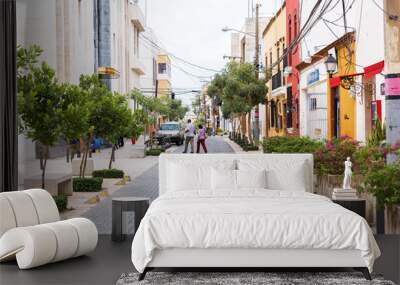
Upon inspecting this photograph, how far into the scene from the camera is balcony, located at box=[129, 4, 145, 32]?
377 inches

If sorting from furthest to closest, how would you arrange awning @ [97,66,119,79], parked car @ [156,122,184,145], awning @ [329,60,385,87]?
awning @ [97,66,119,79] < parked car @ [156,122,184,145] < awning @ [329,60,385,87]

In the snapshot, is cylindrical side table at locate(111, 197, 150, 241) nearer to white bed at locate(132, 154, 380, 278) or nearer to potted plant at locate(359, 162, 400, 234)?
white bed at locate(132, 154, 380, 278)

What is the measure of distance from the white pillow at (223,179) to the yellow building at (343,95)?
238 cm

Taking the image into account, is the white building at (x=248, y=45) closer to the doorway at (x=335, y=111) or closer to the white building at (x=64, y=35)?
the doorway at (x=335, y=111)

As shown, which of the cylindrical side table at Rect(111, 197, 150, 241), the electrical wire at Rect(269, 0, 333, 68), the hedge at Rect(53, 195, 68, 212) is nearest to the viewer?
the cylindrical side table at Rect(111, 197, 150, 241)

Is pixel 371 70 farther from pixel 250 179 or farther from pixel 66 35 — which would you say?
pixel 66 35

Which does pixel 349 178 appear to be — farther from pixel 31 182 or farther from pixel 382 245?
pixel 31 182

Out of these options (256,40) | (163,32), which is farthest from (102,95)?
(256,40)

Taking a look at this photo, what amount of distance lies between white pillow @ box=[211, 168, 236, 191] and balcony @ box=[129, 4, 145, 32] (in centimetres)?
360

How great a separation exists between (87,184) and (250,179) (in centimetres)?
408

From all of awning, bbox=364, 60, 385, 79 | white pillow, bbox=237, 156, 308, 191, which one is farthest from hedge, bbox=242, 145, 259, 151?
white pillow, bbox=237, 156, 308, 191

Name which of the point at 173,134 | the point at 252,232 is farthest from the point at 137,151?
the point at 252,232

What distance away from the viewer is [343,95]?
8.69 metres

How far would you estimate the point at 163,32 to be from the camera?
9320 mm
